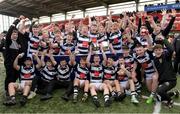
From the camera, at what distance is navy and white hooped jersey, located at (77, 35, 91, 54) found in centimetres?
758

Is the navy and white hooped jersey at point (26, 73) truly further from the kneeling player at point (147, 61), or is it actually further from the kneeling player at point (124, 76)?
the kneeling player at point (147, 61)

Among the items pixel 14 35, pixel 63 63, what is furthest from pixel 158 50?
pixel 14 35

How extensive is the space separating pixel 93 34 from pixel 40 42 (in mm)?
1545

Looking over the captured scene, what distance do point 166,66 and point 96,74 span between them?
178cm

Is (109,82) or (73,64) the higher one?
(73,64)

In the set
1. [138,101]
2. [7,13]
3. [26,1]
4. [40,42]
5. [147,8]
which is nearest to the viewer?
[138,101]

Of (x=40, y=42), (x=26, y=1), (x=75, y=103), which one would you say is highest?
(x=26, y=1)

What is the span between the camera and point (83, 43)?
25.0 feet

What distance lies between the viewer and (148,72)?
678cm

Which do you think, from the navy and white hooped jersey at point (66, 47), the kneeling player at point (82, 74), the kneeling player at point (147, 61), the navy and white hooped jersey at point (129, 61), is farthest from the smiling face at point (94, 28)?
the kneeling player at point (147, 61)

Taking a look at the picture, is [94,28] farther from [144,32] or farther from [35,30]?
[35,30]

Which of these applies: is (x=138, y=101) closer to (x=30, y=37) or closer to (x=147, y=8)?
(x=30, y=37)

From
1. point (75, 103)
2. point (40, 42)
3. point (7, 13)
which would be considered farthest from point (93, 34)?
point (7, 13)

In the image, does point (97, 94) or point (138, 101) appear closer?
point (138, 101)
